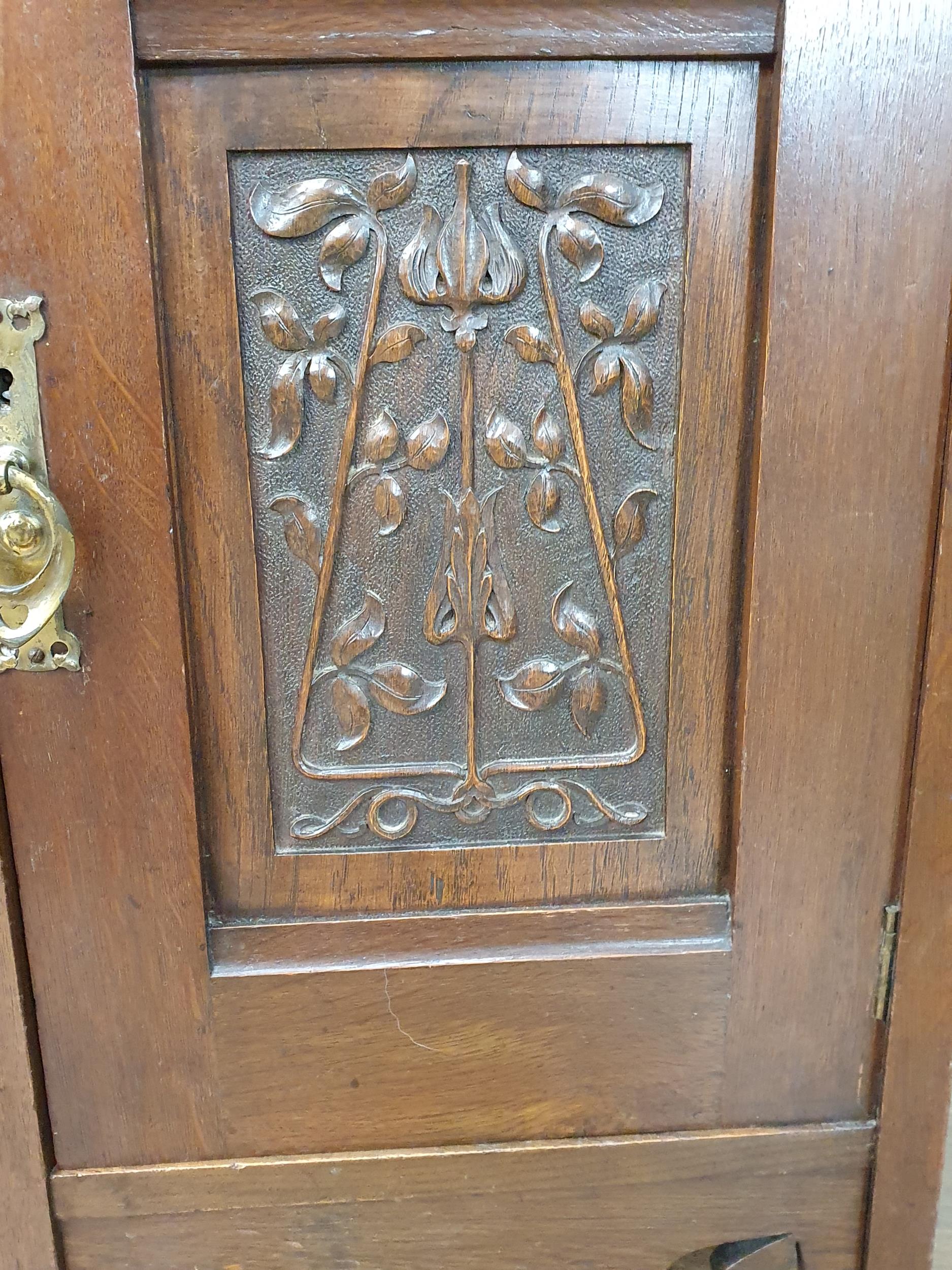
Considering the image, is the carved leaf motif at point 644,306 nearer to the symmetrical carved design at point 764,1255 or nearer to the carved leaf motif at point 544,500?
the carved leaf motif at point 544,500

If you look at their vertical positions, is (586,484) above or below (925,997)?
above

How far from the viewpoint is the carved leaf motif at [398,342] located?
0.52 meters

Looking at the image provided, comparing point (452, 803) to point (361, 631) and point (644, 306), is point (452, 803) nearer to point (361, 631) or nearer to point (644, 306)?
point (361, 631)

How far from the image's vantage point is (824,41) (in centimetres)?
48

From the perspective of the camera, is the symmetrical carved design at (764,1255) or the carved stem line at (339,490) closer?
the carved stem line at (339,490)

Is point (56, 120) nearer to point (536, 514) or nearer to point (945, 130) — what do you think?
point (536, 514)

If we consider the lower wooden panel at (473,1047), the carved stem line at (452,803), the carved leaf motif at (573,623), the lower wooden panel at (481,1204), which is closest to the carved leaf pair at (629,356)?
the carved leaf motif at (573,623)

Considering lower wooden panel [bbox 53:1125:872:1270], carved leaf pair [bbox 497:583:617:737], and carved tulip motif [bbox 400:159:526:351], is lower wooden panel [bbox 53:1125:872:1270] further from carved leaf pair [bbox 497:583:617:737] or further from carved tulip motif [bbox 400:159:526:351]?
carved tulip motif [bbox 400:159:526:351]

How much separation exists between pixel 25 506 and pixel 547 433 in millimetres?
289

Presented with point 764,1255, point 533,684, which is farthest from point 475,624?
point 764,1255

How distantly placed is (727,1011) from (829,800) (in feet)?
0.51

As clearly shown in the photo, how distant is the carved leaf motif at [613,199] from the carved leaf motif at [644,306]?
0.03 meters

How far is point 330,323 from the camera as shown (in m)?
0.52

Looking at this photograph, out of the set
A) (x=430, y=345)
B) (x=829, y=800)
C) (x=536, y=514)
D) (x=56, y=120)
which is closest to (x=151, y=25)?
(x=56, y=120)
